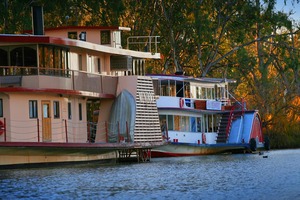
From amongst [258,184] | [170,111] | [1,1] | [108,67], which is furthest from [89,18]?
[258,184]

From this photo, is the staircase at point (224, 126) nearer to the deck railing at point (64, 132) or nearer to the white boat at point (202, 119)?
the white boat at point (202, 119)

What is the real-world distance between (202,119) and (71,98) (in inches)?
724

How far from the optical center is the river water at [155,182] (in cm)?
3000

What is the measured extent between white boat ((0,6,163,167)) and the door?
3 cm

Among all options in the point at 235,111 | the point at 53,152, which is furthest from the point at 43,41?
the point at 235,111

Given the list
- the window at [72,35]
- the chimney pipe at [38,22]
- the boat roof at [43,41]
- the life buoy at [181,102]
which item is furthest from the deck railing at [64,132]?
the life buoy at [181,102]

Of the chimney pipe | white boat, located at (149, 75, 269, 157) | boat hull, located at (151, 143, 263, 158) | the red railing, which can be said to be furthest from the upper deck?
the red railing

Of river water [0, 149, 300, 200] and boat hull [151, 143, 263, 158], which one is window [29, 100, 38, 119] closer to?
river water [0, 149, 300, 200]

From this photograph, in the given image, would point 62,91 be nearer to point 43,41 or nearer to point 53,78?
point 53,78

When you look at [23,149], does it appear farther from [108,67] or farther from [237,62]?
[237,62]

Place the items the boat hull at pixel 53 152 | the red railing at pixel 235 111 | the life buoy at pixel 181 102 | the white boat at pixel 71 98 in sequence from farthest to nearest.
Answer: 1. the red railing at pixel 235 111
2. the life buoy at pixel 181 102
3. the white boat at pixel 71 98
4. the boat hull at pixel 53 152

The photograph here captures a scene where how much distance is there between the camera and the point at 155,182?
34.7 m

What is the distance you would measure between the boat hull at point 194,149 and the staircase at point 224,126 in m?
0.72

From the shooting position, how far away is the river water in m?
30.0
